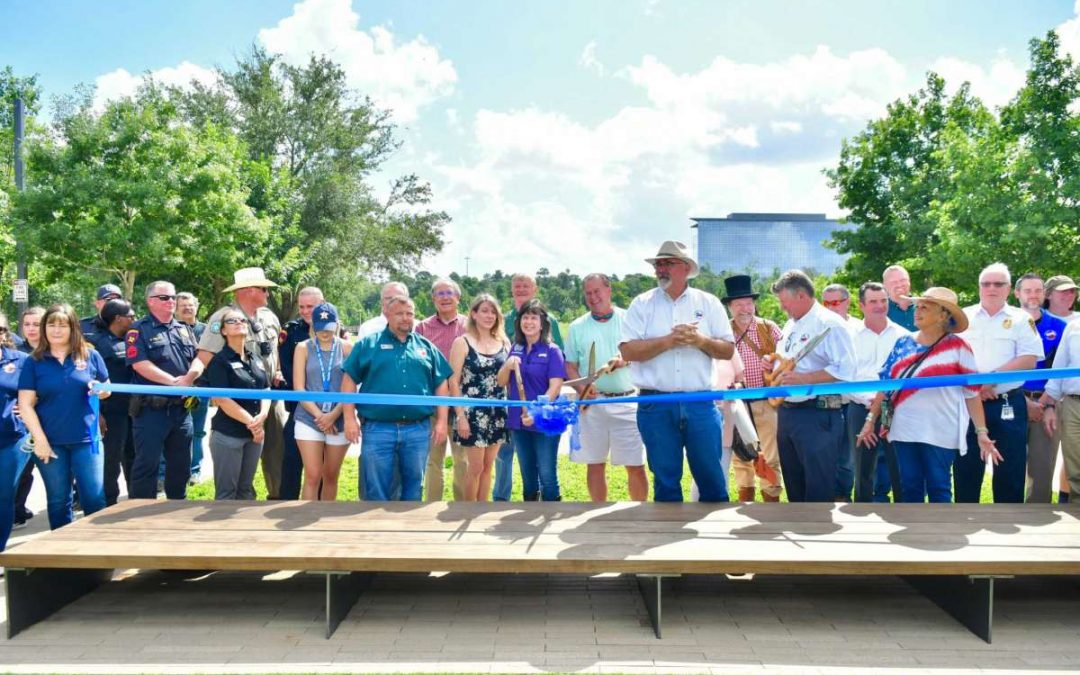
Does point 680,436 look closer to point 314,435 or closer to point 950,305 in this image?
point 950,305

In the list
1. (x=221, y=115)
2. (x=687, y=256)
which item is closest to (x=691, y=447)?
(x=687, y=256)

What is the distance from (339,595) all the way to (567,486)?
4508 mm

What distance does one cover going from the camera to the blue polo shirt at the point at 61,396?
525 cm

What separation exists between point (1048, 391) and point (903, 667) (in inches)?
121

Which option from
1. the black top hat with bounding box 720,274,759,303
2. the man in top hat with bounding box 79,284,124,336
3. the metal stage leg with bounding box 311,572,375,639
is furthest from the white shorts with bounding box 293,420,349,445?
the black top hat with bounding box 720,274,759,303

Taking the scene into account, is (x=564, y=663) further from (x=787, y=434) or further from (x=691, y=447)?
(x=787, y=434)

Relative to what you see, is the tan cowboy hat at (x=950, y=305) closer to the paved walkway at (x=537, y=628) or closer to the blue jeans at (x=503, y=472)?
the paved walkway at (x=537, y=628)

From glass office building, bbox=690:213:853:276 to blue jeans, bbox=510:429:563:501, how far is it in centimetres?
19350

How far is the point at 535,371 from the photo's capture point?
6.30 metres

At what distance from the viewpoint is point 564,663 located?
397 cm

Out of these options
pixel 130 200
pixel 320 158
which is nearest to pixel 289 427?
pixel 130 200

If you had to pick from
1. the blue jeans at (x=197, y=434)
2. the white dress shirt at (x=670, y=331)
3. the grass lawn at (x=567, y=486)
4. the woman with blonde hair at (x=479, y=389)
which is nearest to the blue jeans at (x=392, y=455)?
the woman with blonde hair at (x=479, y=389)

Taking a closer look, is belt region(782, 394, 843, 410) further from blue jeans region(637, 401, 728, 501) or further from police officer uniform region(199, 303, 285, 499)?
police officer uniform region(199, 303, 285, 499)

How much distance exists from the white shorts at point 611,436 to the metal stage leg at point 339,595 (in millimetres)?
2270
